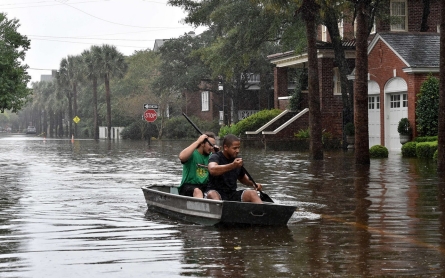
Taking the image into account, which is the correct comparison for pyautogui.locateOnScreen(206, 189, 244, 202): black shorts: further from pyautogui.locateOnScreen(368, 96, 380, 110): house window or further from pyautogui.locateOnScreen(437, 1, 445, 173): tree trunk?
pyautogui.locateOnScreen(368, 96, 380, 110): house window

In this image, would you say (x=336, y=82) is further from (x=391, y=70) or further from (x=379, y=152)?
(x=379, y=152)

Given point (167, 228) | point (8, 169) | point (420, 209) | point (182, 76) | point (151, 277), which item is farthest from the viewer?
point (182, 76)

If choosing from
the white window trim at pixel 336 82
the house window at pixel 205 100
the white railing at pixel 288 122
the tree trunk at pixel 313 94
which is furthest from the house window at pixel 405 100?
the house window at pixel 205 100

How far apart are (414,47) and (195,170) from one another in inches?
954

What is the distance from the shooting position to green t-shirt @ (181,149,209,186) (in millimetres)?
13414

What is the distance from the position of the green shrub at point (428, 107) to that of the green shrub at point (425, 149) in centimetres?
199

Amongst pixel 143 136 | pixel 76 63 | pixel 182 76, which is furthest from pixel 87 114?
pixel 182 76

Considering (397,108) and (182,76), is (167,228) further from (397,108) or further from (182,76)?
(182,76)

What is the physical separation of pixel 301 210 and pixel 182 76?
56.6 meters

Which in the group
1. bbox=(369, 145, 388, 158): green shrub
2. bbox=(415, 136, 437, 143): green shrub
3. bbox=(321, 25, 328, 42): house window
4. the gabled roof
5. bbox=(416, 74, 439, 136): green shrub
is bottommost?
bbox=(369, 145, 388, 158): green shrub

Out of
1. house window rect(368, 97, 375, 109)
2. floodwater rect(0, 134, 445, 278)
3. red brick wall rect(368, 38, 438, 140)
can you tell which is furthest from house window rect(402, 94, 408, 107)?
floodwater rect(0, 134, 445, 278)

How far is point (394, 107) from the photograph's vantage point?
122 ft

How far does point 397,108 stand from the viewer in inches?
1454

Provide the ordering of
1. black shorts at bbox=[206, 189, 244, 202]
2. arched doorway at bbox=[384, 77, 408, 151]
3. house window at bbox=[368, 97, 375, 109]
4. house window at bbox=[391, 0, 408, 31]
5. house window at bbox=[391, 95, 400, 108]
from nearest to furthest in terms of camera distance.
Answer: black shorts at bbox=[206, 189, 244, 202], arched doorway at bbox=[384, 77, 408, 151], house window at bbox=[391, 95, 400, 108], house window at bbox=[368, 97, 375, 109], house window at bbox=[391, 0, 408, 31]
